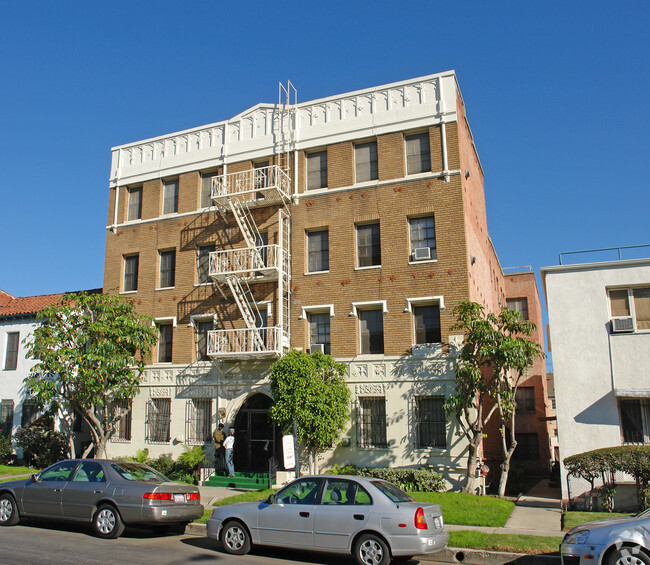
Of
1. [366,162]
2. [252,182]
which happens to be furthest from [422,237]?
[252,182]

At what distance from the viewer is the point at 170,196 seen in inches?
1021

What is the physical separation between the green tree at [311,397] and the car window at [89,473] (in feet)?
22.4

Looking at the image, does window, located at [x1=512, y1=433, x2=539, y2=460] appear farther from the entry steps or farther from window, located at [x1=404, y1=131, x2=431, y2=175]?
window, located at [x1=404, y1=131, x2=431, y2=175]

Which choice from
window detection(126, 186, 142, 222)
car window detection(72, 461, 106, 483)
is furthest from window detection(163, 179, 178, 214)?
car window detection(72, 461, 106, 483)

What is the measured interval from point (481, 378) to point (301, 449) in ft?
21.4

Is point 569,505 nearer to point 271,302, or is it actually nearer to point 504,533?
point 504,533

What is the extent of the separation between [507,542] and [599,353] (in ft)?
25.0

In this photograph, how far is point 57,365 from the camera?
21391mm

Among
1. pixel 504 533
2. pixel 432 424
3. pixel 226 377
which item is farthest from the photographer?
pixel 226 377

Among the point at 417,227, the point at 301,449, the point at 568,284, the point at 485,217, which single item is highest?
the point at 485,217

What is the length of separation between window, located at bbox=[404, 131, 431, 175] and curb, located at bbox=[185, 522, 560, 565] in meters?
13.6

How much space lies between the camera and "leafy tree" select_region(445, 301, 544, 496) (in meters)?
17.5

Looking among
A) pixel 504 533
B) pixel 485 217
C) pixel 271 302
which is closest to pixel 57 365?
pixel 271 302

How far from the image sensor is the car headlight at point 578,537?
30.1 ft
